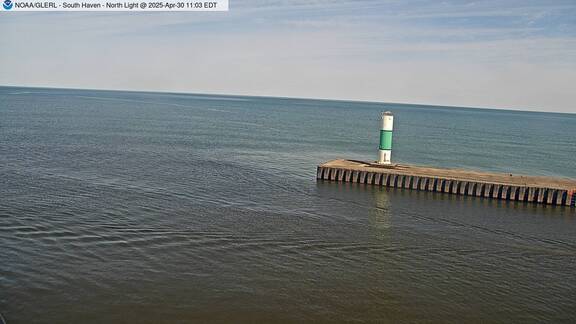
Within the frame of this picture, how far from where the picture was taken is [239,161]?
6278 centimetres

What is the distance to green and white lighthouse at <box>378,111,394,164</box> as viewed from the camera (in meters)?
52.2

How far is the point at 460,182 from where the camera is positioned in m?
46.9

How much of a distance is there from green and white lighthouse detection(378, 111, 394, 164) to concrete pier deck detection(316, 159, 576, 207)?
51.8 inches

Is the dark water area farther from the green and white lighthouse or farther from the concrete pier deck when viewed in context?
the green and white lighthouse

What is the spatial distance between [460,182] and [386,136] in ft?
30.6

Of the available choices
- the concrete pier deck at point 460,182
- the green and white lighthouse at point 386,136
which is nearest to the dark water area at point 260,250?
the concrete pier deck at point 460,182

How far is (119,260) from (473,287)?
18086mm

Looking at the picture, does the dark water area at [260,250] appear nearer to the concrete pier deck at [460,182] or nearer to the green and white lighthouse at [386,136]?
the concrete pier deck at [460,182]

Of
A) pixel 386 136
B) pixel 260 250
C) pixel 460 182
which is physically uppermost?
pixel 386 136

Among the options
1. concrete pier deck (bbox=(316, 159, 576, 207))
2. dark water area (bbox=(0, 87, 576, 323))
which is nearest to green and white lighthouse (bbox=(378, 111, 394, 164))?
concrete pier deck (bbox=(316, 159, 576, 207))

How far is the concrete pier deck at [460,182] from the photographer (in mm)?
44375

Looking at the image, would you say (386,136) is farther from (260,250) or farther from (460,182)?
(260,250)

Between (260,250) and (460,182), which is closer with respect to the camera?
(260,250)

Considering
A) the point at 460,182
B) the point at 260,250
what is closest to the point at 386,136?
the point at 460,182
